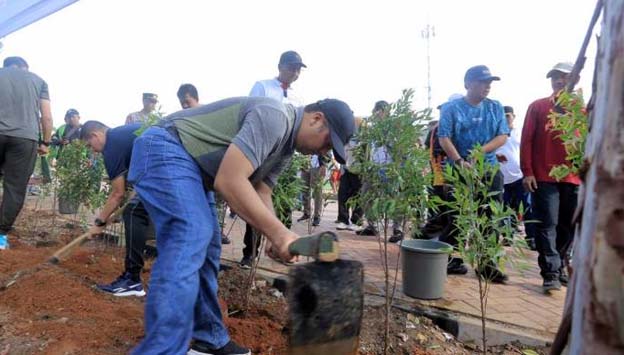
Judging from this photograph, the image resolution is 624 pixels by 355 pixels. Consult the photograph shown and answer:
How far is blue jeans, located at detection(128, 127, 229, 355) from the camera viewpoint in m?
1.87

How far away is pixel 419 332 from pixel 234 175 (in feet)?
6.41

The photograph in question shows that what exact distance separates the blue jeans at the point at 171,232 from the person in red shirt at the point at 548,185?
3072mm

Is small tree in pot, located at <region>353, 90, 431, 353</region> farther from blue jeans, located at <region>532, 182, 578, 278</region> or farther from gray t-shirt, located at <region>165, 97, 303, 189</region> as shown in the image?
blue jeans, located at <region>532, 182, 578, 278</region>

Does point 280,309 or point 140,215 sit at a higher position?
point 140,215

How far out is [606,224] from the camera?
62 cm

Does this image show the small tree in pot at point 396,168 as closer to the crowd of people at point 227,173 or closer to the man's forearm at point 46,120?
the crowd of people at point 227,173

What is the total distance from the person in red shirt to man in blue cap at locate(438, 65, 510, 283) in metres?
0.26

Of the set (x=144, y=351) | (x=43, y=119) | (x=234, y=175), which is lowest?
(x=144, y=351)

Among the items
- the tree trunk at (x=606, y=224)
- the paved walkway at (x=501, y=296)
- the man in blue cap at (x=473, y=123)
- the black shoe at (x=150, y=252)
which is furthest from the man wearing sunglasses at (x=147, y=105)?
the tree trunk at (x=606, y=224)

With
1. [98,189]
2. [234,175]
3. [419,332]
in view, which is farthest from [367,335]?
[98,189]

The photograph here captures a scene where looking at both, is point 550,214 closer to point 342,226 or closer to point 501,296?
point 501,296

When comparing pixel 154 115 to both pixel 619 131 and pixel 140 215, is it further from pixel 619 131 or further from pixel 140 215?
pixel 619 131

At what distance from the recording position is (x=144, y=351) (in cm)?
185

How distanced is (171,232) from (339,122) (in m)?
0.88
